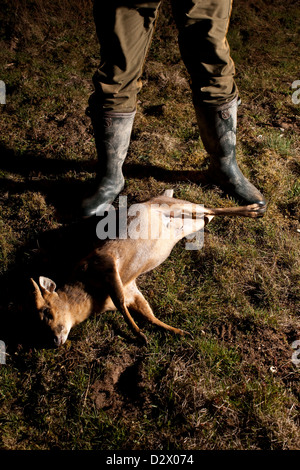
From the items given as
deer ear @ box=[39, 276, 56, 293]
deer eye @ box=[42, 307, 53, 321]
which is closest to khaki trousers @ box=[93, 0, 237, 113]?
deer ear @ box=[39, 276, 56, 293]

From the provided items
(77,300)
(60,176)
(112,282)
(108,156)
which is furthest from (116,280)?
(60,176)

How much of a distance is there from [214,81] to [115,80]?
0.82m

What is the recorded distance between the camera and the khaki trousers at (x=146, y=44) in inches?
102

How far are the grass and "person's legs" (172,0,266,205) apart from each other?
0.88 feet

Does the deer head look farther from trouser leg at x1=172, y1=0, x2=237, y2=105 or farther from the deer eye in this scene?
trouser leg at x1=172, y1=0, x2=237, y2=105

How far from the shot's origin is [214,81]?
2852mm

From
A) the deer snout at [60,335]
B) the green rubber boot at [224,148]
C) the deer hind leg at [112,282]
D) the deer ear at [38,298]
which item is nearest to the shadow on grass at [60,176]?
the green rubber boot at [224,148]

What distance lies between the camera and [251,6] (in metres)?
6.84

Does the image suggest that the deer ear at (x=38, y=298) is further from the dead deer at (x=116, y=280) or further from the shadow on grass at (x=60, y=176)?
the shadow on grass at (x=60, y=176)

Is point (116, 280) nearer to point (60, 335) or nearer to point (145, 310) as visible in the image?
point (145, 310)

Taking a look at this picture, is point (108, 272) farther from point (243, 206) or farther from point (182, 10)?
point (182, 10)

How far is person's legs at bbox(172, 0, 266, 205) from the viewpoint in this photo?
2617 millimetres
